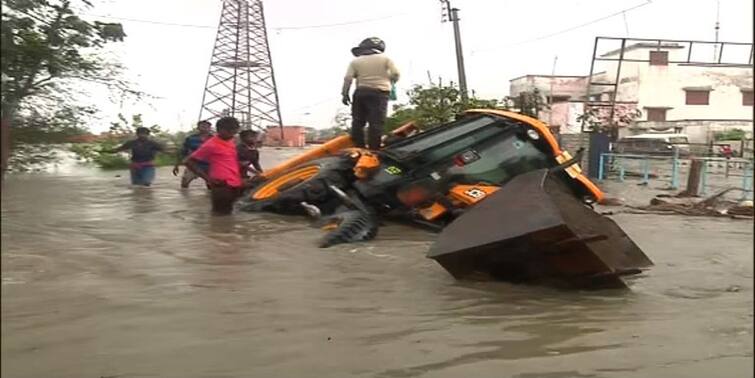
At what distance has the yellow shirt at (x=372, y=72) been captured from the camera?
950 centimetres

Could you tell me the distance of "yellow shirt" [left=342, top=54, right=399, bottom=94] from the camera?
950 cm

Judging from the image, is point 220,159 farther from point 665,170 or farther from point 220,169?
point 665,170

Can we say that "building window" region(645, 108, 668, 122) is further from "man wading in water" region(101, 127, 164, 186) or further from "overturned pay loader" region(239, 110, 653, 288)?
"overturned pay loader" region(239, 110, 653, 288)

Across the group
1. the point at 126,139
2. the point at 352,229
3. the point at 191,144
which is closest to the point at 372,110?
the point at 352,229

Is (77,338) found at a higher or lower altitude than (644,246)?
higher

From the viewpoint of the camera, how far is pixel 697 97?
4622 cm

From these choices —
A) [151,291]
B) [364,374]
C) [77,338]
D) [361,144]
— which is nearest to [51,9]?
[151,291]

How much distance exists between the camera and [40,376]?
3.33m

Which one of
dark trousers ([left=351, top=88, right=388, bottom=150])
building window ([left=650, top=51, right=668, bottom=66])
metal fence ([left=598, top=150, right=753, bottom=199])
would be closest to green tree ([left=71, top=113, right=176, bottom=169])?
dark trousers ([left=351, top=88, right=388, bottom=150])

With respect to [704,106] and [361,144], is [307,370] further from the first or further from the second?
[704,106]

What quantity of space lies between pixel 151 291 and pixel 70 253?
4.53ft

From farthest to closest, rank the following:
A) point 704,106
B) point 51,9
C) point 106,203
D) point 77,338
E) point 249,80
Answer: point 704,106 < point 106,203 < point 51,9 < point 249,80 < point 77,338

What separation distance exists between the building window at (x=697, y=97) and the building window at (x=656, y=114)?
4.54 feet

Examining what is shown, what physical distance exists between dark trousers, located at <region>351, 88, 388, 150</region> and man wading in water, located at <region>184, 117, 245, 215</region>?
5.05ft
